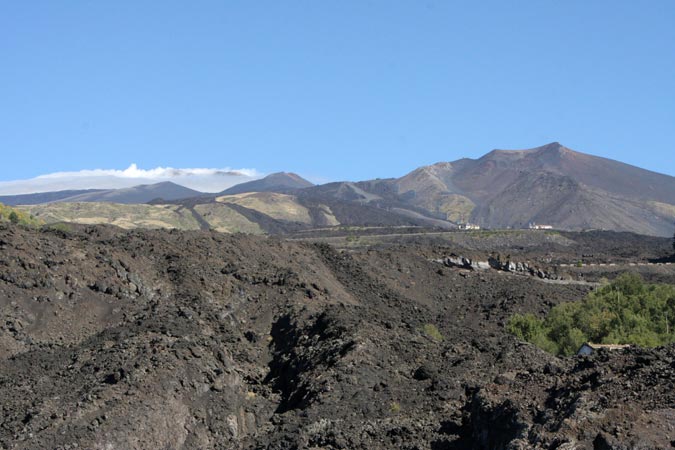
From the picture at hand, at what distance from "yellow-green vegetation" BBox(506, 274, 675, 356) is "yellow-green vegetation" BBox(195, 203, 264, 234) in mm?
115838

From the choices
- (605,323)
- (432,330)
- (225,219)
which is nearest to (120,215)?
(225,219)

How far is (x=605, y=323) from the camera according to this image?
57.8m

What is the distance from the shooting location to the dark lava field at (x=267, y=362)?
30.0 m

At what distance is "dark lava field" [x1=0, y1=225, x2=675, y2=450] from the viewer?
2998cm

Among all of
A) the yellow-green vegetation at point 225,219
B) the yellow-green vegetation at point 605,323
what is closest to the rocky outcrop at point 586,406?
the yellow-green vegetation at point 605,323

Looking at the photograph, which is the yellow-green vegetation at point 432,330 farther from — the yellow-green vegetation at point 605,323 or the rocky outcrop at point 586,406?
the rocky outcrop at point 586,406

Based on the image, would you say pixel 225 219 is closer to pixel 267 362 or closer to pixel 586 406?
pixel 267 362

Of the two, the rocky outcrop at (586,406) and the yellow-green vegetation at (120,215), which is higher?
the yellow-green vegetation at (120,215)

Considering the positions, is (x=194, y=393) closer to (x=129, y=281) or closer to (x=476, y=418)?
(x=476, y=418)

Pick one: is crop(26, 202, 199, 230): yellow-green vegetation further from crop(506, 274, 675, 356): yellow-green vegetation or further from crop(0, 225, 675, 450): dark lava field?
crop(506, 274, 675, 356): yellow-green vegetation

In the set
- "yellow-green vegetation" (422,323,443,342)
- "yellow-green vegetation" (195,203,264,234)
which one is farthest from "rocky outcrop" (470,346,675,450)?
"yellow-green vegetation" (195,203,264,234)

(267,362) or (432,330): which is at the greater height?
(432,330)

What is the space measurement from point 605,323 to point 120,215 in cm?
12571

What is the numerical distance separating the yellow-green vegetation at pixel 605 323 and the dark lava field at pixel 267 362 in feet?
13.2
